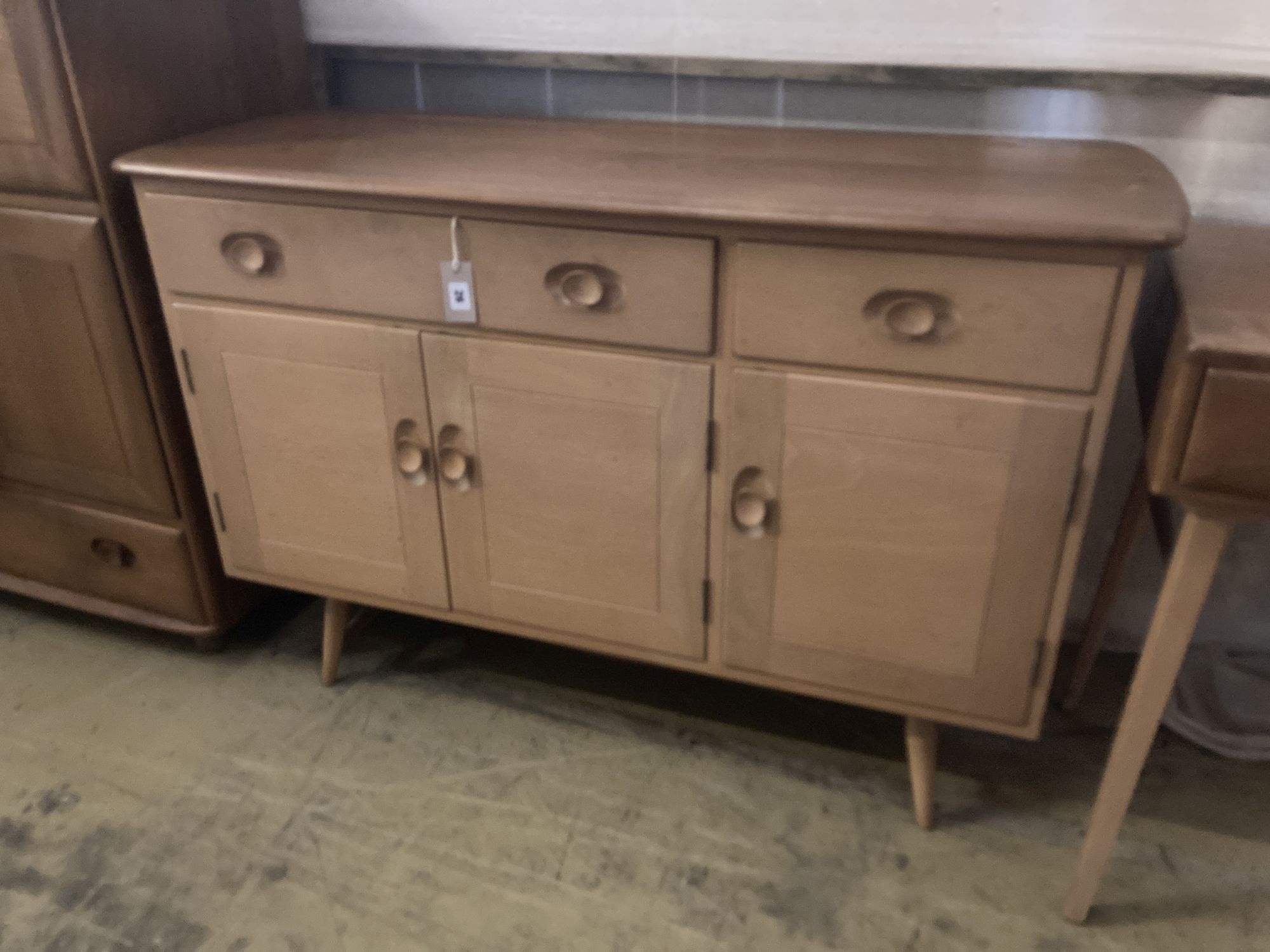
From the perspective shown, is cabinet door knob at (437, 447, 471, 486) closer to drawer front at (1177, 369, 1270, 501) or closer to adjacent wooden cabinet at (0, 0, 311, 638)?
adjacent wooden cabinet at (0, 0, 311, 638)

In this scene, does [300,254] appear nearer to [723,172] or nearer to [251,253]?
[251,253]

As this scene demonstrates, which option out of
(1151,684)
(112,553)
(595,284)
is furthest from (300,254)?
(1151,684)

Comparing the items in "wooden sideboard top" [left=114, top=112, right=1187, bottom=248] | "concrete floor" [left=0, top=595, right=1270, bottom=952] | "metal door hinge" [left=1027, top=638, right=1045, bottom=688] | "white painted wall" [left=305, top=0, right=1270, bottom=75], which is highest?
"white painted wall" [left=305, top=0, right=1270, bottom=75]

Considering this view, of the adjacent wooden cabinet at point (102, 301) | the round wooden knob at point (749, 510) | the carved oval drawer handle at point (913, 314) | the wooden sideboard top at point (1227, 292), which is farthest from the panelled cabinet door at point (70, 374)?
the wooden sideboard top at point (1227, 292)

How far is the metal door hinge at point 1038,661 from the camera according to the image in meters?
1.11

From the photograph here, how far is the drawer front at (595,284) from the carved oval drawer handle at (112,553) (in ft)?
2.72

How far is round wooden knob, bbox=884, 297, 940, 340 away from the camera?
981 mm

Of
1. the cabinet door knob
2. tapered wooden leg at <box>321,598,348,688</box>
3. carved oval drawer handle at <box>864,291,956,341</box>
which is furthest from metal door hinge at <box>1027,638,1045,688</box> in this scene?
tapered wooden leg at <box>321,598,348,688</box>

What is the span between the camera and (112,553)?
5.18 feet

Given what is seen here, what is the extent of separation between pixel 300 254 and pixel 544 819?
779mm

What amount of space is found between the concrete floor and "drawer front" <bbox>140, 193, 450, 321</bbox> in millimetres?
644

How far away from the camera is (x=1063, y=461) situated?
1000mm

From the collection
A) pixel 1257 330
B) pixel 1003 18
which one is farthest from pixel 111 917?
pixel 1003 18

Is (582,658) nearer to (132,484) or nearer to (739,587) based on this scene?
(739,587)
